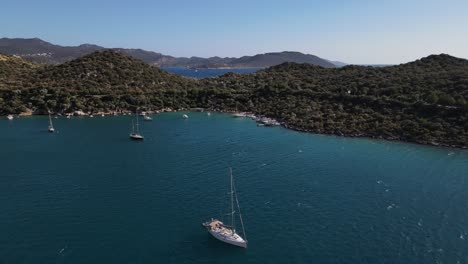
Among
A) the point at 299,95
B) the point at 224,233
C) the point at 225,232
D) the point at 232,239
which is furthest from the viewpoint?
the point at 299,95

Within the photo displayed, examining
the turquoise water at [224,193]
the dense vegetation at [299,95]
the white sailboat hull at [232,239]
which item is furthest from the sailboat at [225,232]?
the dense vegetation at [299,95]

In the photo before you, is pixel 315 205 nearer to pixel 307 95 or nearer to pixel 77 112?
pixel 307 95

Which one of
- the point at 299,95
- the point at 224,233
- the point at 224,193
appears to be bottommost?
the point at 224,193

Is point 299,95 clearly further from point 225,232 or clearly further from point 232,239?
point 232,239

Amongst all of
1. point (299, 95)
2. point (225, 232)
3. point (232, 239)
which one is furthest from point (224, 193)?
point (299, 95)

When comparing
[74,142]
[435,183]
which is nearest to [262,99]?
[74,142]

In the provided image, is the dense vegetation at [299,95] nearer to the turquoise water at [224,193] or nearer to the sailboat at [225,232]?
the turquoise water at [224,193]

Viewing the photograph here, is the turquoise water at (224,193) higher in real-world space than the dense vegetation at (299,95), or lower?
lower
